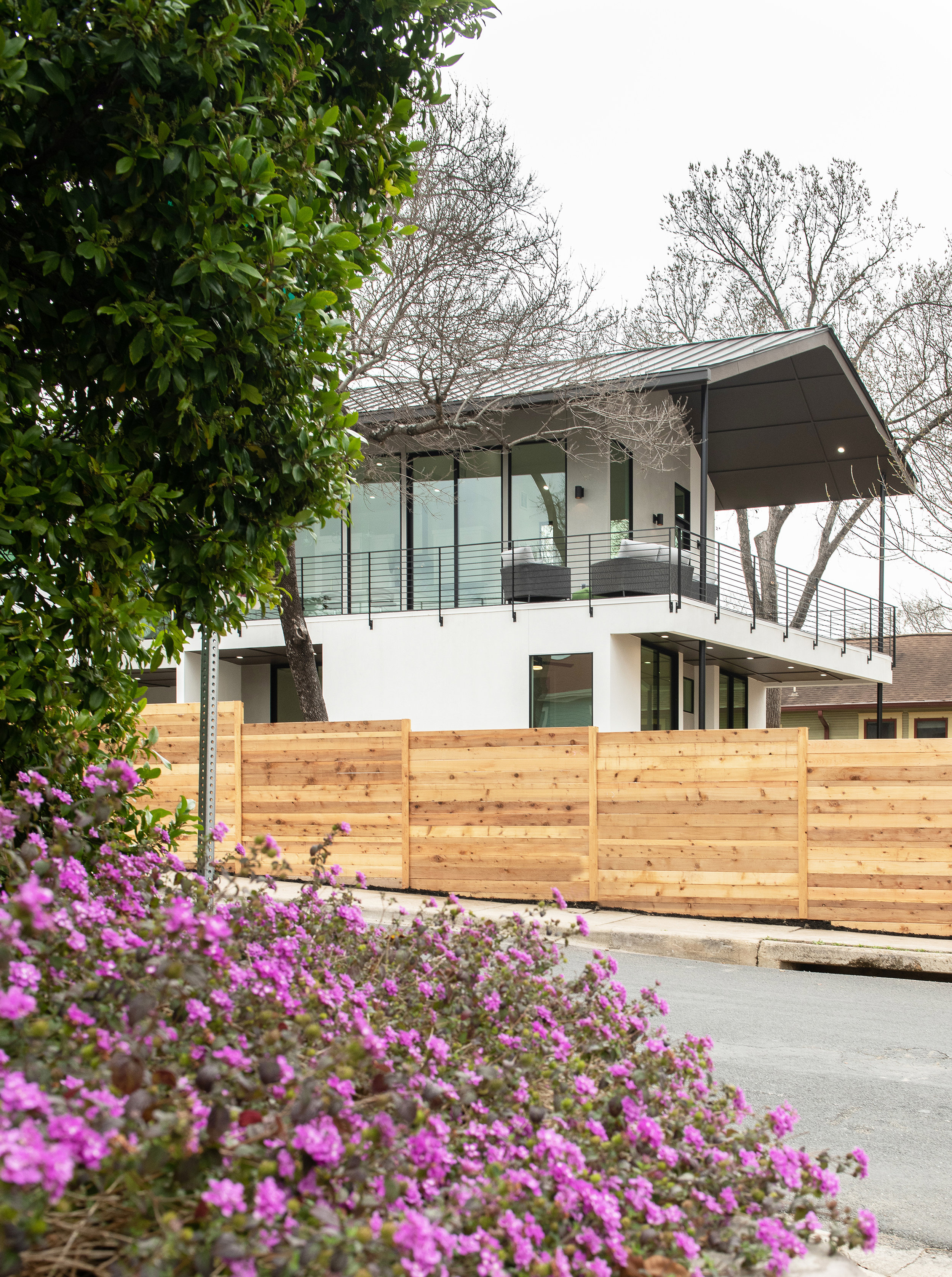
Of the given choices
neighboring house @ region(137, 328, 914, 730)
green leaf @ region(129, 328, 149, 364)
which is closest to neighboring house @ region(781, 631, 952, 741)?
neighboring house @ region(137, 328, 914, 730)

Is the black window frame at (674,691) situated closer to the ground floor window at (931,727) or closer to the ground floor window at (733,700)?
the ground floor window at (733,700)

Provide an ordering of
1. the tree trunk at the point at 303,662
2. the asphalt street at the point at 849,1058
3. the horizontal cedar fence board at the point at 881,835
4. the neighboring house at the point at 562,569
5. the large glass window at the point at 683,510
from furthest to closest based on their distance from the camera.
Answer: the large glass window at the point at 683,510 → the neighboring house at the point at 562,569 → the tree trunk at the point at 303,662 → the horizontal cedar fence board at the point at 881,835 → the asphalt street at the point at 849,1058

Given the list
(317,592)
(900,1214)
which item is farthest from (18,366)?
(317,592)

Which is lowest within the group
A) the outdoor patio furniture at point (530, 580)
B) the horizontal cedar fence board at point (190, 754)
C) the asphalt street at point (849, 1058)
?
the asphalt street at point (849, 1058)

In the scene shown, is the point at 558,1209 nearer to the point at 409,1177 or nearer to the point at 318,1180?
the point at 409,1177

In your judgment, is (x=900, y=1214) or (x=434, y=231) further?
(x=434, y=231)

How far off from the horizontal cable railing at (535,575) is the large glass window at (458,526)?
3 centimetres

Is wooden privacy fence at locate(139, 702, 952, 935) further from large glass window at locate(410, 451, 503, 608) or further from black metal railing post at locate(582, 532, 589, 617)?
large glass window at locate(410, 451, 503, 608)

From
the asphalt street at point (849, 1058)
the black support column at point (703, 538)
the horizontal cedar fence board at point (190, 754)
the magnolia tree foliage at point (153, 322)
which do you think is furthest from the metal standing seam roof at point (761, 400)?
the magnolia tree foliage at point (153, 322)

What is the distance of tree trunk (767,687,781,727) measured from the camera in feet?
99.5

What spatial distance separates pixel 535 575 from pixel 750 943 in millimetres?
9412

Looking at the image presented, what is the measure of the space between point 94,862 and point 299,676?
12.2 meters

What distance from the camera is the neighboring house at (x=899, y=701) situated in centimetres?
3569

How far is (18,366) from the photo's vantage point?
3441 millimetres
